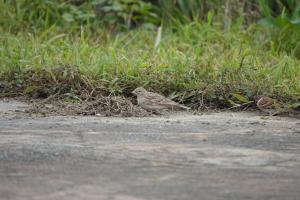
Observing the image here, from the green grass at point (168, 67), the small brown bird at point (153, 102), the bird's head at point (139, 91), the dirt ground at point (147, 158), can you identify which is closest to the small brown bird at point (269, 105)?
the green grass at point (168, 67)

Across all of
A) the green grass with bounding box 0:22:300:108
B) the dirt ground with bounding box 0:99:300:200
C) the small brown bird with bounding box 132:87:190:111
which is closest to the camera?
the dirt ground with bounding box 0:99:300:200

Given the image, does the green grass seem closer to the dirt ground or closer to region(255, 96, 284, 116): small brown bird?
region(255, 96, 284, 116): small brown bird

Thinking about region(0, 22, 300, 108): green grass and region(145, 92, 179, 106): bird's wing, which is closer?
region(145, 92, 179, 106): bird's wing

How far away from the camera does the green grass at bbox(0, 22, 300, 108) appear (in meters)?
4.39

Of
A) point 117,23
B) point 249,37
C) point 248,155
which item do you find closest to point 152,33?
point 117,23

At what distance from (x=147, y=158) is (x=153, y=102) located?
138 cm

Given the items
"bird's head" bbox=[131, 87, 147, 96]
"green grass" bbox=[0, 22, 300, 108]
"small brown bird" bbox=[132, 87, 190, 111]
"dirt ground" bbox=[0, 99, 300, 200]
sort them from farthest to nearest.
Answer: "green grass" bbox=[0, 22, 300, 108], "bird's head" bbox=[131, 87, 147, 96], "small brown bird" bbox=[132, 87, 190, 111], "dirt ground" bbox=[0, 99, 300, 200]

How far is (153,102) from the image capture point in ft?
13.3

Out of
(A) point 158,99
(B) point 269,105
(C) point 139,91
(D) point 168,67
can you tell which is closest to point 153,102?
(A) point 158,99

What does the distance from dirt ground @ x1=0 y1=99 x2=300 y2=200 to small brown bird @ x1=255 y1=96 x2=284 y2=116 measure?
261mm

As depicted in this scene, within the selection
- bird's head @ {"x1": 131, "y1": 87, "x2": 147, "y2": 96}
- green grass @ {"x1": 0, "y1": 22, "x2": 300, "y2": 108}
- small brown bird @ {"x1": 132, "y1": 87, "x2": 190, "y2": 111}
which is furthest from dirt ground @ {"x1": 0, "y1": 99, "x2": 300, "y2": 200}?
green grass @ {"x1": 0, "y1": 22, "x2": 300, "y2": 108}

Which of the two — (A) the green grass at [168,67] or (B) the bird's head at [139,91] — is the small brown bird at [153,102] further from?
(A) the green grass at [168,67]

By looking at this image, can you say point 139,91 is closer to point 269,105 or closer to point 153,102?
point 153,102

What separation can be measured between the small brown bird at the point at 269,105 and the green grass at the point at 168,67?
12 centimetres
